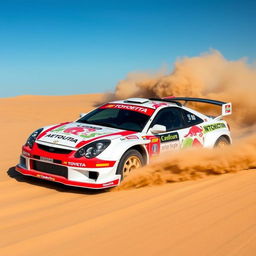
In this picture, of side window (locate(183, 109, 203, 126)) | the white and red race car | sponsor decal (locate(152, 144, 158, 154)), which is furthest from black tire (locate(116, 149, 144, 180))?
side window (locate(183, 109, 203, 126))

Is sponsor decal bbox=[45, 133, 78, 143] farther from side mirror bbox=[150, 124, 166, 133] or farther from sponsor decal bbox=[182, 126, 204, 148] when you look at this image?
sponsor decal bbox=[182, 126, 204, 148]

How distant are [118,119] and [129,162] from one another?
111cm

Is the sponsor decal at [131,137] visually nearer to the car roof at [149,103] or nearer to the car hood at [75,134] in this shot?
the car hood at [75,134]

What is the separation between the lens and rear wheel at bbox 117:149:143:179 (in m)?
6.38

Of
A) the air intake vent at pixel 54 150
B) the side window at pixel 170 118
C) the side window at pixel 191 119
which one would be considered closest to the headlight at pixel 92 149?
the air intake vent at pixel 54 150

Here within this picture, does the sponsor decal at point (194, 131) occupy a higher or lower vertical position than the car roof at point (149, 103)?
lower

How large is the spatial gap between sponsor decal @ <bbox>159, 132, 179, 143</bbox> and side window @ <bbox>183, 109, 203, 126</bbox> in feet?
1.68

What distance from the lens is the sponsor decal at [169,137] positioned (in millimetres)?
7191

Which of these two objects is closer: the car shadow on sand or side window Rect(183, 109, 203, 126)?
the car shadow on sand

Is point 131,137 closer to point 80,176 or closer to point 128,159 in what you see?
point 128,159

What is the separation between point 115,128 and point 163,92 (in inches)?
631

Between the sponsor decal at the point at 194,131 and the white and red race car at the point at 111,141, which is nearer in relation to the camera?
the white and red race car at the point at 111,141

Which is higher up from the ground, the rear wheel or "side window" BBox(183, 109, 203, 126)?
"side window" BBox(183, 109, 203, 126)

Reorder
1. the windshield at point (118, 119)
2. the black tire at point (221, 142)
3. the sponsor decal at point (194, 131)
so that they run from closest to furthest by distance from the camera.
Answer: the windshield at point (118, 119), the sponsor decal at point (194, 131), the black tire at point (221, 142)
